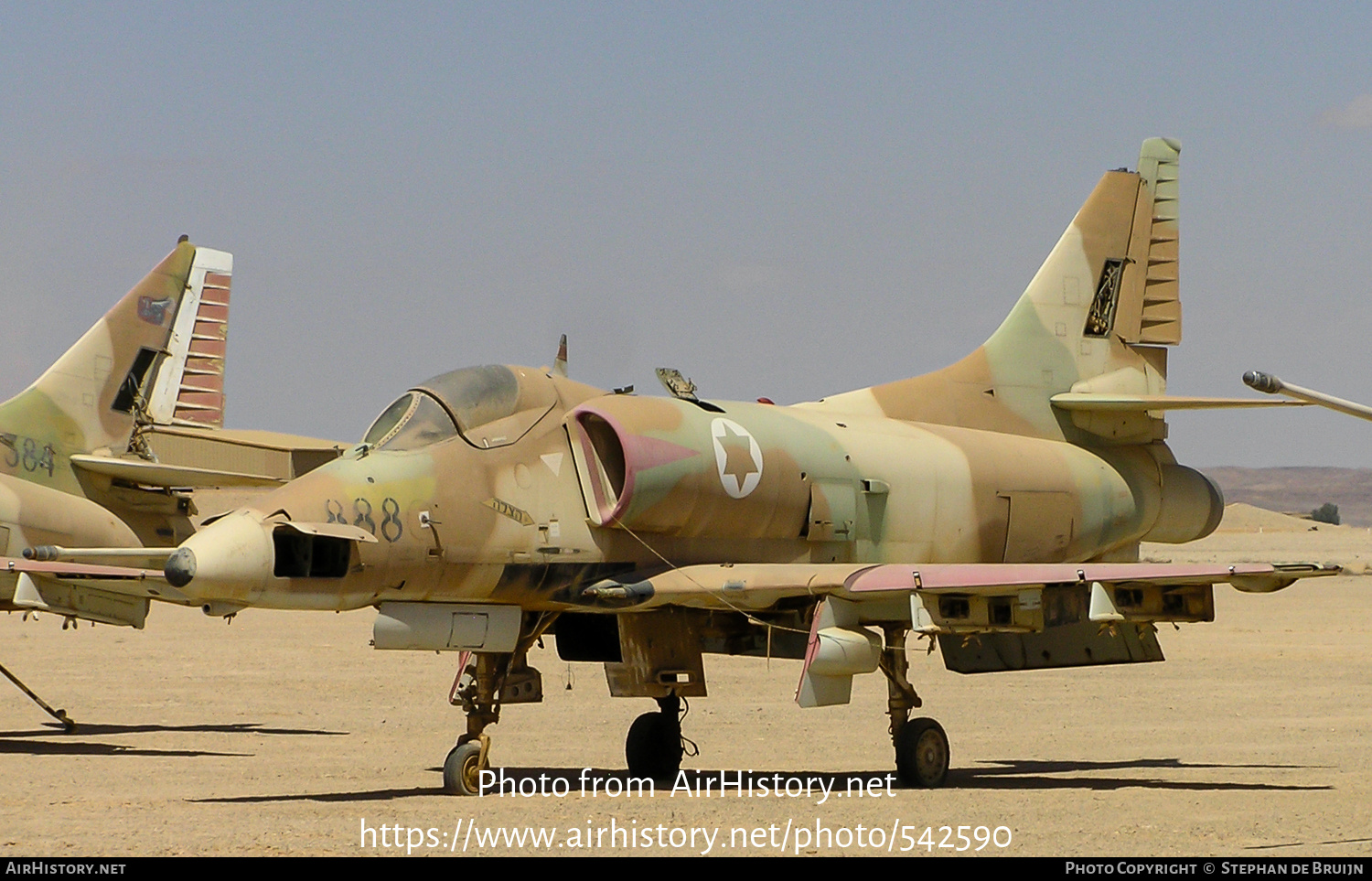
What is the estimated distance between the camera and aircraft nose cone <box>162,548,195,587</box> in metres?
12.5

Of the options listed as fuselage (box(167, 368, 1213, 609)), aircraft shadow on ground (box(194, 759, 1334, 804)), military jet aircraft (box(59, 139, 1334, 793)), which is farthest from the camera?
aircraft shadow on ground (box(194, 759, 1334, 804))

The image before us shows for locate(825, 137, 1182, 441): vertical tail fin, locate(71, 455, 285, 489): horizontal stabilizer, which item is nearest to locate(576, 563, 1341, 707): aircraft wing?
locate(825, 137, 1182, 441): vertical tail fin

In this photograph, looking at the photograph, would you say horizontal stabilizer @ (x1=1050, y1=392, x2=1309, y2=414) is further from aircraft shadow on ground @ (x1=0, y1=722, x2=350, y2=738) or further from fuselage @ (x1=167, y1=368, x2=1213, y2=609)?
aircraft shadow on ground @ (x1=0, y1=722, x2=350, y2=738)

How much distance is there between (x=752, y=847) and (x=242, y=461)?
1927 inches

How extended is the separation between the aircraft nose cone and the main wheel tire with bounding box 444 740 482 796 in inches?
107

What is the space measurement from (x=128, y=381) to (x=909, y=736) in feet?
41.9

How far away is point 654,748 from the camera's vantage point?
53.2 feet

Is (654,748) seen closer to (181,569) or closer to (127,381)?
(181,569)

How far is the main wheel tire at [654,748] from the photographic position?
16.2m

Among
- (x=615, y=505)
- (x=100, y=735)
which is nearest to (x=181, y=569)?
(x=615, y=505)

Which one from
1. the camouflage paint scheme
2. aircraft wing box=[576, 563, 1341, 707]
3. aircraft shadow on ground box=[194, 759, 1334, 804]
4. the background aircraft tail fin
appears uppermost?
the background aircraft tail fin

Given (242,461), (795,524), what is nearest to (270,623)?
(242,461)

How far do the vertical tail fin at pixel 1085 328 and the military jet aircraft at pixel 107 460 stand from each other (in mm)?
7999

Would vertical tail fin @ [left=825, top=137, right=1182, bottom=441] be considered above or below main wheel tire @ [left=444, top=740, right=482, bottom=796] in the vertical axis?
above
